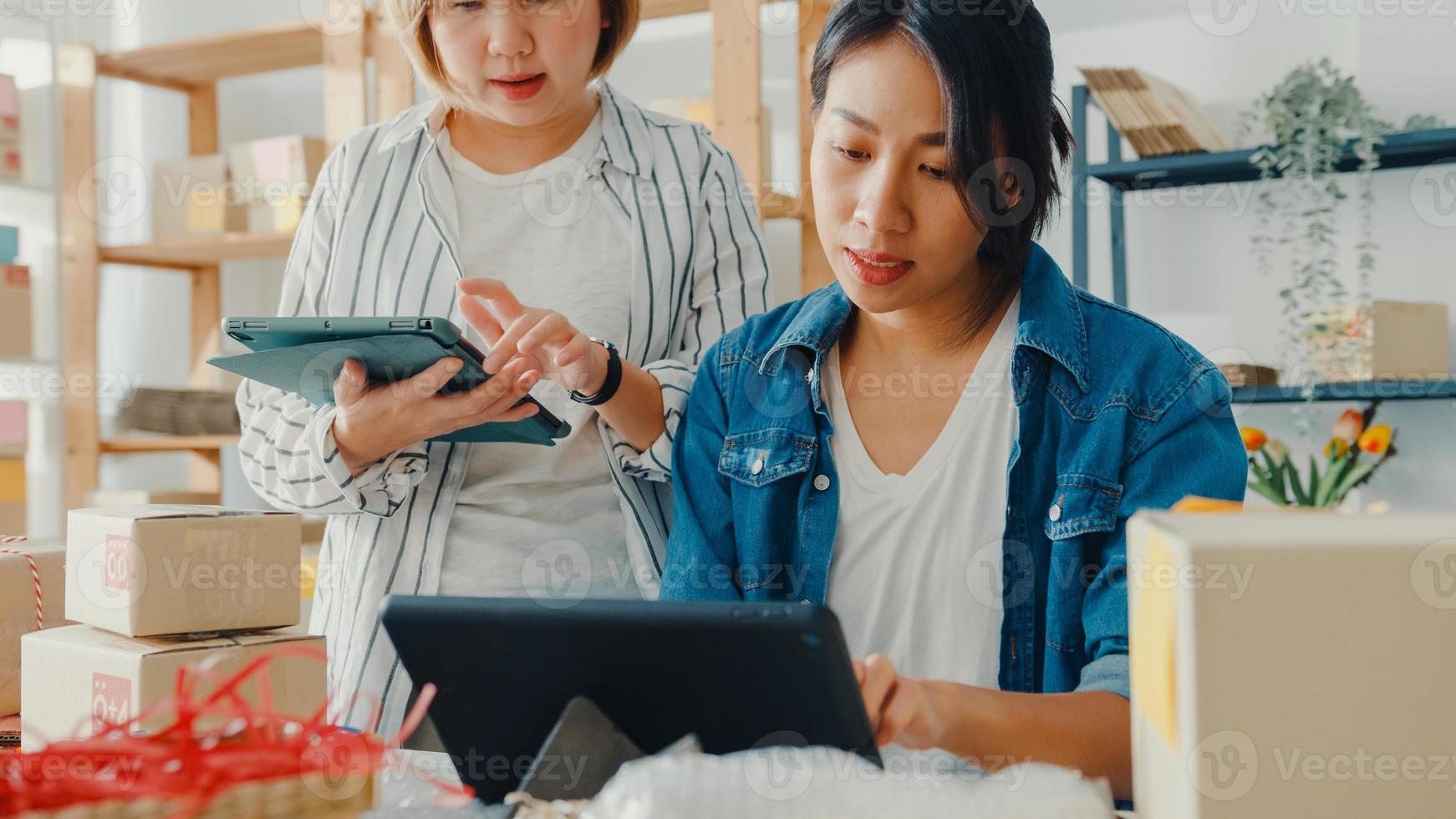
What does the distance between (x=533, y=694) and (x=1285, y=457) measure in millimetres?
2189

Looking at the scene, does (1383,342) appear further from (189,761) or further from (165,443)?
(165,443)

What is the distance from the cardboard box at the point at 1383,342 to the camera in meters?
2.44

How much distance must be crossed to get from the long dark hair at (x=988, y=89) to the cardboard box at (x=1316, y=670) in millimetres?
547

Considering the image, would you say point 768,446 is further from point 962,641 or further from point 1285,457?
point 1285,457

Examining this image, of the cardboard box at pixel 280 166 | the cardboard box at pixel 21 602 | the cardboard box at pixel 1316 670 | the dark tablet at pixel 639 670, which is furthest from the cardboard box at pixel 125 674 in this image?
the cardboard box at pixel 280 166

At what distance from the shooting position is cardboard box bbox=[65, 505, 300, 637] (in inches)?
34.4

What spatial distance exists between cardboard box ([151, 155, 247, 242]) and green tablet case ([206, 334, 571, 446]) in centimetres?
222

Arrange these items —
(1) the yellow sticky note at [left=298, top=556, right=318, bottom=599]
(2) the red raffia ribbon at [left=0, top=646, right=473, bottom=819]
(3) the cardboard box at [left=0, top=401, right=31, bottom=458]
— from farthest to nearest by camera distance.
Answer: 1. (3) the cardboard box at [left=0, top=401, right=31, bottom=458]
2. (1) the yellow sticky note at [left=298, top=556, right=318, bottom=599]
3. (2) the red raffia ribbon at [left=0, top=646, right=473, bottom=819]

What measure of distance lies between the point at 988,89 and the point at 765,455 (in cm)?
38

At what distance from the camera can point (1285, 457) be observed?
97.6 inches

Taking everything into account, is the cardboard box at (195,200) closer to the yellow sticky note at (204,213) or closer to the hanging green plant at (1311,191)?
the yellow sticky note at (204,213)

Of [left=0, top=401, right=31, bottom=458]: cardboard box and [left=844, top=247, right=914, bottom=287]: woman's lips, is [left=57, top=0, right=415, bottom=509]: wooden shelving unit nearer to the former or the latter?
[left=0, top=401, right=31, bottom=458]: cardboard box

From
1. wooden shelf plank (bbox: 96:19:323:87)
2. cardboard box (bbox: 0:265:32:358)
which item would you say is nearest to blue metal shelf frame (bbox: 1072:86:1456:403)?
wooden shelf plank (bbox: 96:19:323:87)

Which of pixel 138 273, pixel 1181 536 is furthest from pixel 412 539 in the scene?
pixel 138 273
